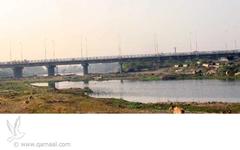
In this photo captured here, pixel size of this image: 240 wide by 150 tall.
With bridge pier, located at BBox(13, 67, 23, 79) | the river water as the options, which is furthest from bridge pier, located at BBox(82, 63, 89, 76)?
bridge pier, located at BBox(13, 67, 23, 79)

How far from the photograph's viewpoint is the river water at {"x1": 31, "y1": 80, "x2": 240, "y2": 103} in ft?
28.3

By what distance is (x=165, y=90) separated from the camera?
9.87m

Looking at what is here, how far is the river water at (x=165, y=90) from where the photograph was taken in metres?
8.63

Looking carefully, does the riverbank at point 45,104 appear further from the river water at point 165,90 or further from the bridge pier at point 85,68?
the bridge pier at point 85,68
